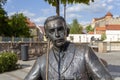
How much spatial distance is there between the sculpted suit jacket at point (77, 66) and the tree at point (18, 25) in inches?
2158

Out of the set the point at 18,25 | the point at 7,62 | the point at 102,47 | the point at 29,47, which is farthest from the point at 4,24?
the point at 7,62

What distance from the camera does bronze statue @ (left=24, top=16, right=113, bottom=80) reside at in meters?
2.41

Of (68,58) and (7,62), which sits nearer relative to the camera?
(68,58)

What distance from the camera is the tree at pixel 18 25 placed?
58156 millimetres

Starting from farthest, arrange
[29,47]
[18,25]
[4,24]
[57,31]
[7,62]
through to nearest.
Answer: [18,25] < [4,24] < [29,47] < [7,62] < [57,31]

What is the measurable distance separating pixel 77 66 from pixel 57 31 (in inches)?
10.5

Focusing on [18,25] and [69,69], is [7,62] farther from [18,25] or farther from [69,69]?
[18,25]

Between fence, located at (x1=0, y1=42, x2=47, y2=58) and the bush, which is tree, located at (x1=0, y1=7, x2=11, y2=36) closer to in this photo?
fence, located at (x1=0, y1=42, x2=47, y2=58)

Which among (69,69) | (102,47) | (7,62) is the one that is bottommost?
(102,47)

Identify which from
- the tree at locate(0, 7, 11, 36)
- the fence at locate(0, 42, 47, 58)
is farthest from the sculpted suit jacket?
the tree at locate(0, 7, 11, 36)

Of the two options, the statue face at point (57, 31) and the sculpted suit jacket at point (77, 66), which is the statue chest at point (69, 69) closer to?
the sculpted suit jacket at point (77, 66)

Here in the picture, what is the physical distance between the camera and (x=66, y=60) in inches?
97.2

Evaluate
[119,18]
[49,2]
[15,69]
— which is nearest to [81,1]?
[49,2]

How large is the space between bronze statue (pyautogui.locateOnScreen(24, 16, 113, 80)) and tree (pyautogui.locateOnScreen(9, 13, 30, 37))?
180ft
